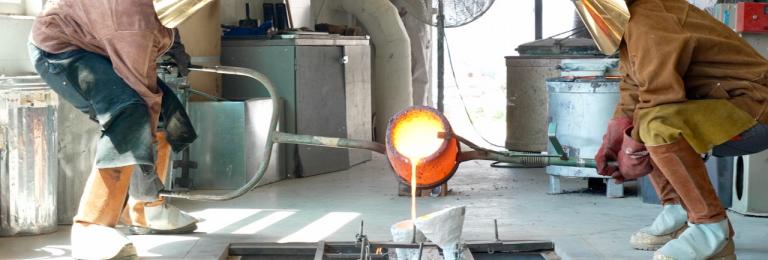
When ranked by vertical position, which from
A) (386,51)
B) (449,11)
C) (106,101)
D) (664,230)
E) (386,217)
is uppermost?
(449,11)

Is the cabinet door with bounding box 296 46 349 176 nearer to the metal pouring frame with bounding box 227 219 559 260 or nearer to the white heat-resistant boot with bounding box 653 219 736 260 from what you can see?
the metal pouring frame with bounding box 227 219 559 260

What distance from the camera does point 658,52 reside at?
3.92 metres

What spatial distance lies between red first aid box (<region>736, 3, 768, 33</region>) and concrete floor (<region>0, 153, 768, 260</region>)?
3.04ft

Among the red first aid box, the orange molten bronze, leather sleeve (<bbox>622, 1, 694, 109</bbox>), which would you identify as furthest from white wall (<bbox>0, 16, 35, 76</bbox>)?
the red first aid box

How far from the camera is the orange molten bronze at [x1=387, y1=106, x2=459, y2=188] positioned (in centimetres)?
353

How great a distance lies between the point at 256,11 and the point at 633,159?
4.40 meters

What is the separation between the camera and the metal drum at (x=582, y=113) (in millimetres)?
6355

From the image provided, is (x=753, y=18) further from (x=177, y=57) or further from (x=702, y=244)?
(x=177, y=57)

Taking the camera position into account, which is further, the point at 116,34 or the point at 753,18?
the point at 753,18

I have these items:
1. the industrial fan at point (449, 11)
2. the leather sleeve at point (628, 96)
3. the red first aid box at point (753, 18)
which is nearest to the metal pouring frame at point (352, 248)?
the leather sleeve at point (628, 96)

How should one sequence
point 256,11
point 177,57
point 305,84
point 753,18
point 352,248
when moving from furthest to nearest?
point 256,11 < point 305,84 < point 753,18 < point 177,57 < point 352,248

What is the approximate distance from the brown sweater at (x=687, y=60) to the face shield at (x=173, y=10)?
5.23 ft

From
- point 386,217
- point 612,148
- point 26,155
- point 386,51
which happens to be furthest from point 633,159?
point 386,51

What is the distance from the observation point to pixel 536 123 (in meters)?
7.98
